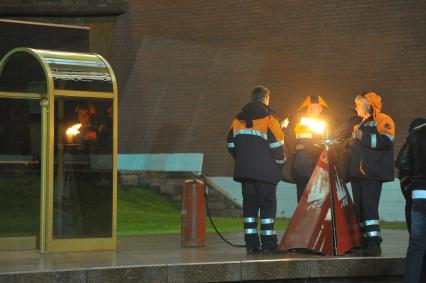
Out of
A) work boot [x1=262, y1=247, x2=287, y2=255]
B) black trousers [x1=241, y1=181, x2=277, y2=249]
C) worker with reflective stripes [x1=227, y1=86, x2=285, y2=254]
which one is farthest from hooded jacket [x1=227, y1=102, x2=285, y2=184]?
work boot [x1=262, y1=247, x2=287, y2=255]

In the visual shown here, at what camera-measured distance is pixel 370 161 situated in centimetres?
1076

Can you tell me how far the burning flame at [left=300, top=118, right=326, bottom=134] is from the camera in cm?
1156

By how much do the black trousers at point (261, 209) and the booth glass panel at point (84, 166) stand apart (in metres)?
1.67

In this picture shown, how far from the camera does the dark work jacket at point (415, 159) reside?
8805 mm

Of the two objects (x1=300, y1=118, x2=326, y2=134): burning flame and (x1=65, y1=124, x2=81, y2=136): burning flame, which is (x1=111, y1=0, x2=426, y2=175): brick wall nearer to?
(x1=300, y1=118, x2=326, y2=134): burning flame

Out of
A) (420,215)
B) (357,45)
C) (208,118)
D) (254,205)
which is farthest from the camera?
(208,118)

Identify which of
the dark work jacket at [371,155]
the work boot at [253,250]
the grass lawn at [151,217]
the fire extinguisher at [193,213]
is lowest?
the grass lawn at [151,217]

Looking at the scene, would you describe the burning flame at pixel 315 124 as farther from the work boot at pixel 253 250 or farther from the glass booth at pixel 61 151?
the glass booth at pixel 61 151

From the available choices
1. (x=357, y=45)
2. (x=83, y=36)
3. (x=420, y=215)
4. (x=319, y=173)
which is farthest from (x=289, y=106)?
→ (x=420, y=215)

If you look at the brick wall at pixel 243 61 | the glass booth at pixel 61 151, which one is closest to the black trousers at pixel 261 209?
the glass booth at pixel 61 151

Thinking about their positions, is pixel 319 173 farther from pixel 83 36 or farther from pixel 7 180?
pixel 83 36

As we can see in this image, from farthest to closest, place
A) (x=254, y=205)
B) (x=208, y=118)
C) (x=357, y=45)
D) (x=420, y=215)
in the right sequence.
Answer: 1. (x=208, y=118)
2. (x=357, y=45)
3. (x=254, y=205)
4. (x=420, y=215)

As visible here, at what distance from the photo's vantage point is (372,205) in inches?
427

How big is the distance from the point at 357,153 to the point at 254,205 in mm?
1392
